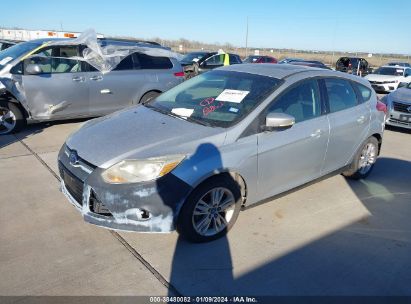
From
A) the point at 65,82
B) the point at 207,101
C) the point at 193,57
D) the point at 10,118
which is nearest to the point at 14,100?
the point at 10,118

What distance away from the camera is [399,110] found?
28.1ft

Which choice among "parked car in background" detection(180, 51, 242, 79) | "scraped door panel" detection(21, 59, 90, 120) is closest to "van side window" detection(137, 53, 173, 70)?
"scraped door panel" detection(21, 59, 90, 120)

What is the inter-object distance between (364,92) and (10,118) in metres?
5.81

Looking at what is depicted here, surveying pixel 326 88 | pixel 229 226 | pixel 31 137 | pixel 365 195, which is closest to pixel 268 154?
pixel 229 226

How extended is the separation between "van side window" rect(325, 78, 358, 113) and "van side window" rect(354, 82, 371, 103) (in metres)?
0.17

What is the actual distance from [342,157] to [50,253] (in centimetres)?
347

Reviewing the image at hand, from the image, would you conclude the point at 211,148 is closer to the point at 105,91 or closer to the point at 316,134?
the point at 316,134

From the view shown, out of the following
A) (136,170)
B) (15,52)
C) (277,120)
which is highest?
(15,52)

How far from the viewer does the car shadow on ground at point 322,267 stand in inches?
112

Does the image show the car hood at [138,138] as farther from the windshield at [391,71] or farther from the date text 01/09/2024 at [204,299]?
the windshield at [391,71]

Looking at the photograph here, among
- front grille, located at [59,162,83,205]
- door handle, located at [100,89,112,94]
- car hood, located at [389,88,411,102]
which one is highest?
door handle, located at [100,89,112,94]

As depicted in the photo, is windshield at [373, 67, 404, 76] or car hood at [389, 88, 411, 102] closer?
car hood at [389, 88, 411, 102]

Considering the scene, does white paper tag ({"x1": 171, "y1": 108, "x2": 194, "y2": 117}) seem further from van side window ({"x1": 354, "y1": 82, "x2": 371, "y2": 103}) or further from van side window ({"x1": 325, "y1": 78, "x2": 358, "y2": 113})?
van side window ({"x1": 354, "y1": 82, "x2": 371, "y2": 103})

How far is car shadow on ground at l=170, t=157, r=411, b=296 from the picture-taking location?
112 inches
